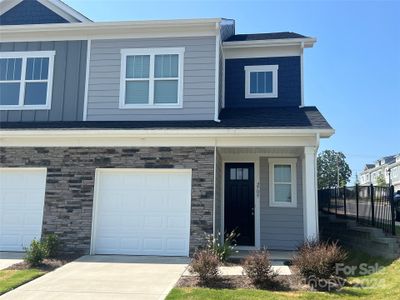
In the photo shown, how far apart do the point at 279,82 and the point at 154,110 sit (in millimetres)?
4275

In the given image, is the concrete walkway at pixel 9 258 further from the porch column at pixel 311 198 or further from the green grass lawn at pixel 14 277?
the porch column at pixel 311 198

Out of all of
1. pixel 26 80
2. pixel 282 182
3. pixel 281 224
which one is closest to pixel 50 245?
pixel 26 80

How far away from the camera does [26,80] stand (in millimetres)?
11852

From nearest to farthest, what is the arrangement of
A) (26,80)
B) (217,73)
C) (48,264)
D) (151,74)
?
1. (48,264)
2. (217,73)
3. (151,74)
4. (26,80)

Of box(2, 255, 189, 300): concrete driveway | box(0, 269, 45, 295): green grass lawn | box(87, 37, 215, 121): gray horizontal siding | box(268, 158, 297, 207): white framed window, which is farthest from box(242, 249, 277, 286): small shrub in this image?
box(268, 158, 297, 207): white framed window

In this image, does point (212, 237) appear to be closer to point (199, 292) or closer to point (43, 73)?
point (199, 292)

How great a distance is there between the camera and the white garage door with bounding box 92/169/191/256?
33.4ft

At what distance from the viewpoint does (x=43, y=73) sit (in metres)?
11.8

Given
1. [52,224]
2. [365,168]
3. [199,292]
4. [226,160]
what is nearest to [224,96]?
[226,160]

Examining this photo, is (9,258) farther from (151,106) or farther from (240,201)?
(240,201)

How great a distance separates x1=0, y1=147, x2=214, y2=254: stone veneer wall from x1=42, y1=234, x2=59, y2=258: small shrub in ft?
1.00

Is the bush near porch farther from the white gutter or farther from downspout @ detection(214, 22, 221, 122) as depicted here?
downspout @ detection(214, 22, 221, 122)

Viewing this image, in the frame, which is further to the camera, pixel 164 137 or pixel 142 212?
pixel 142 212

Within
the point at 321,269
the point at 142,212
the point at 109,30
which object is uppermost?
the point at 109,30
